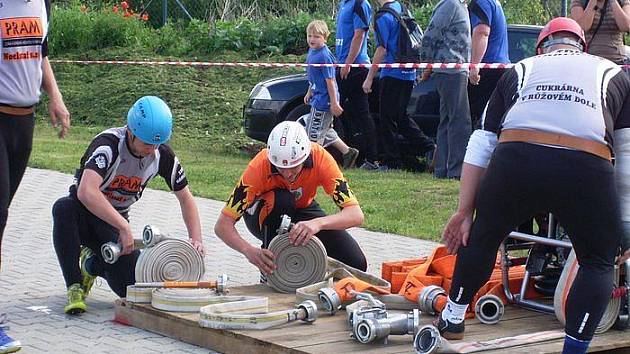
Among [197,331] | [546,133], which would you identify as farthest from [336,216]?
[546,133]

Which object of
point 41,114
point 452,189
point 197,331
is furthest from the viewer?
point 41,114

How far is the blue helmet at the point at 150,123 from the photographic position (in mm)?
6891

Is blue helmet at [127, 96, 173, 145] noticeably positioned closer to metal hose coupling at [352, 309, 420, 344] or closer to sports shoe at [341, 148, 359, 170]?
metal hose coupling at [352, 309, 420, 344]

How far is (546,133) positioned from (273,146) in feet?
6.37

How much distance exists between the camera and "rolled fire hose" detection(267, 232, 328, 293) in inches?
283

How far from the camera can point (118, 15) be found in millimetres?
22266

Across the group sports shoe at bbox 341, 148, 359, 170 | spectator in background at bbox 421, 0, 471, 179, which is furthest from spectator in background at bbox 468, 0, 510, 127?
sports shoe at bbox 341, 148, 359, 170

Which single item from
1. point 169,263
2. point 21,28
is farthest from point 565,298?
point 21,28

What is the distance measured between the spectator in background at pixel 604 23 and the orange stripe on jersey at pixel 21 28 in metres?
5.52

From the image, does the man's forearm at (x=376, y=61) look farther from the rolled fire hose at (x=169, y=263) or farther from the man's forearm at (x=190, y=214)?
the rolled fire hose at (x=169, y=263)

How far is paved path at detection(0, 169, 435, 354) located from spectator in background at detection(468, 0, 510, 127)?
2.92 metres

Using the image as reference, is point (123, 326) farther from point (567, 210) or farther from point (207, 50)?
point (207, 50)

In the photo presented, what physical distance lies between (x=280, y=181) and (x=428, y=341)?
1935 mm

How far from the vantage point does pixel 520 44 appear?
13.9 m
